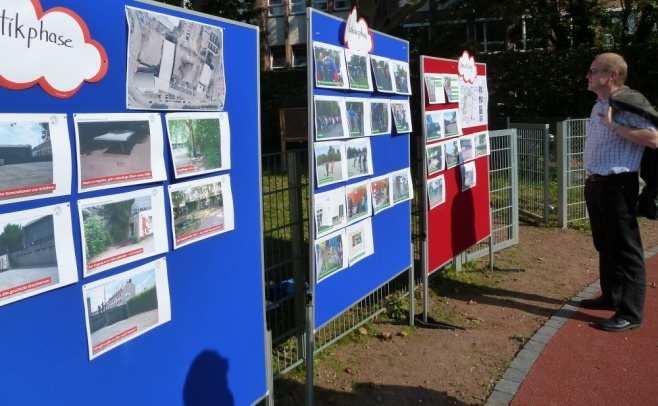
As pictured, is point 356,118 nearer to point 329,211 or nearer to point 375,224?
point 329,211

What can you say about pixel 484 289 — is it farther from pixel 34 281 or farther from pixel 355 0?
pixel 355 0

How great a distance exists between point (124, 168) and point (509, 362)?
3.33 meters

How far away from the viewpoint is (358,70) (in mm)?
4043

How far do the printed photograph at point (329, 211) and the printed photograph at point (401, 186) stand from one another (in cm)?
83

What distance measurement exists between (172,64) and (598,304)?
4633 millimetres

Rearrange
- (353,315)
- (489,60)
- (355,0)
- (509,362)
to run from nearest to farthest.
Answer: (509,362), (353,315), (355,0), (489,60)

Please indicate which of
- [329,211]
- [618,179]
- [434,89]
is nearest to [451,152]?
[434,89]

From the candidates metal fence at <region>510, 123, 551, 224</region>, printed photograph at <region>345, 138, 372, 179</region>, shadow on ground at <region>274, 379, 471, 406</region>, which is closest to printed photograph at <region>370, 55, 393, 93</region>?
printed photograph at <region>345, 138, 372, 179</region>

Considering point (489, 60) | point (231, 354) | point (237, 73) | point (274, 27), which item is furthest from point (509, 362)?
point (274, 27)

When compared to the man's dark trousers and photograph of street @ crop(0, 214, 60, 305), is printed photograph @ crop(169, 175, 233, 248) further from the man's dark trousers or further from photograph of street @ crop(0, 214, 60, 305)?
the man's dark trousers

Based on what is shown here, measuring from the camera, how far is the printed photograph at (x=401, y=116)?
465 cm

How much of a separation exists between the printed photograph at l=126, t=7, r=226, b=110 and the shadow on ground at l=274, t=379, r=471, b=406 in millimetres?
2096

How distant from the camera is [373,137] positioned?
4324mm

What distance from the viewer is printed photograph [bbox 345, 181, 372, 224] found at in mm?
4035
